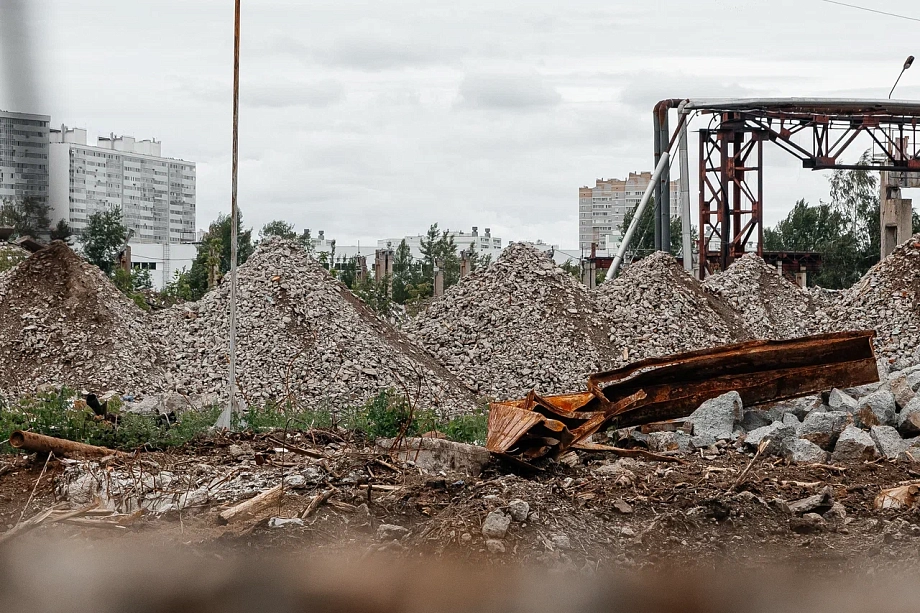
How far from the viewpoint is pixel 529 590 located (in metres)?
4.70

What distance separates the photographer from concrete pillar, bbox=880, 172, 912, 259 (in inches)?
1142

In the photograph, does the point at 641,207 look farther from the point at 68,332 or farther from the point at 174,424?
the point at 174,424

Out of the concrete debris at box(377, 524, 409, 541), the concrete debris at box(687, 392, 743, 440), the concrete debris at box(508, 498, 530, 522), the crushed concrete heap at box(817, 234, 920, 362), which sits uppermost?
the crushed concrete heap at box(817, 234, 920, 362)

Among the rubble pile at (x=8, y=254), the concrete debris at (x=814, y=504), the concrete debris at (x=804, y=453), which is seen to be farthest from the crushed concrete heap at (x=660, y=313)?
the rubble pile at (x=8, y=254)

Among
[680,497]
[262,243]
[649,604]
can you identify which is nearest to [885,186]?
[262,243]

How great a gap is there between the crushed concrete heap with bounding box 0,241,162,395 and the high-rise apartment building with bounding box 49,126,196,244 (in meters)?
1.36

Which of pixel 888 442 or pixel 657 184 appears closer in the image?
pixel 888 442

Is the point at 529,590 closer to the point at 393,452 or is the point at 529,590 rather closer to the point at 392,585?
the point at 392,585

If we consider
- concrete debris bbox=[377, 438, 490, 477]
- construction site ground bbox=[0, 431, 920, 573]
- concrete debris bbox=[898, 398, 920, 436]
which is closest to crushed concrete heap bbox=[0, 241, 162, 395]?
construction site ground bbox=[0, 431, 920, 573]

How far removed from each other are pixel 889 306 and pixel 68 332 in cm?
1528

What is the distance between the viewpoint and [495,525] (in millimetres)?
5504

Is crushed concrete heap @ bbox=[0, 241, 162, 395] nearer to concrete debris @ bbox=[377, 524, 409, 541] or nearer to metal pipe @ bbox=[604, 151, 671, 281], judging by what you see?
concrete debris @ bbox=[377, 524, 409, 541]

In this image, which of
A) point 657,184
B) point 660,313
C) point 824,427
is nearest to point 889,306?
point 660,313

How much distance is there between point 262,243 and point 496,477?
1132 cm
